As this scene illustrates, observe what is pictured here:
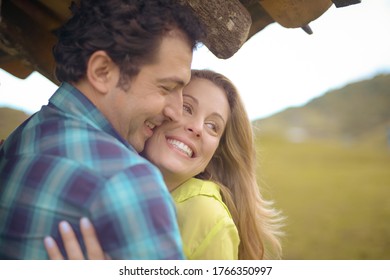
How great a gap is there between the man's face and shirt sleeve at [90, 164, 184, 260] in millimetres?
585

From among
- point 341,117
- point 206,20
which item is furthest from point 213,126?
point 341,117

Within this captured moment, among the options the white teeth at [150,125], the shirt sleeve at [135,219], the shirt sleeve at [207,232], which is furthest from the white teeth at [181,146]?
the shirt sleeve at [135,219]

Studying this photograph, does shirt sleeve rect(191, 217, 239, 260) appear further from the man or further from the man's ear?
the man's ear

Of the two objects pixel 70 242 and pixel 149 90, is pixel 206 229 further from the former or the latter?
pixel 70 242

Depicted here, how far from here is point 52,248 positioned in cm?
143

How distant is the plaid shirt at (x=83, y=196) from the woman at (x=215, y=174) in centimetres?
80

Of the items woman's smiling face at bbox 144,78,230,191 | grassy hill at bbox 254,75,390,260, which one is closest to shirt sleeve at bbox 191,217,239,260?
woman's smiling face at bbox 144,78,230,191

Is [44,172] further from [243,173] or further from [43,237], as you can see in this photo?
[243,173]

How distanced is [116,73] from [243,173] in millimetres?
1391

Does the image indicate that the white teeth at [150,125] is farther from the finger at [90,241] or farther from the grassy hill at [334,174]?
the grassy hill at [334,174]

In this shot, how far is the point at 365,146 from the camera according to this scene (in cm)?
7075

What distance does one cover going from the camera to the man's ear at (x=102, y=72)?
Answer: 1.90m

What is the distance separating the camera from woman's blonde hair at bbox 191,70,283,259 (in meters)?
2.82
